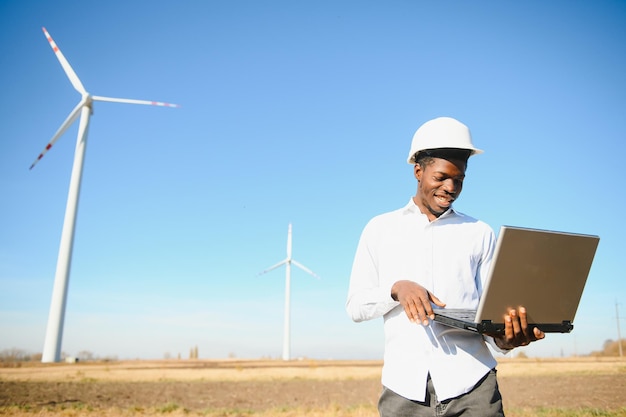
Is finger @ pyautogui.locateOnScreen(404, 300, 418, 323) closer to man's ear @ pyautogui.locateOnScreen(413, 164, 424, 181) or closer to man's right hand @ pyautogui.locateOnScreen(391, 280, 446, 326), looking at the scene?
man's right hand @ pyautogui.locateOnScreen(391, 280, 446, 326)

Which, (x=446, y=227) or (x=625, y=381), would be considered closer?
(x=446, y=227)

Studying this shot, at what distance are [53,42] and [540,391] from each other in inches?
1560

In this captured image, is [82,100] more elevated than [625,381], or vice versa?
[82,100]

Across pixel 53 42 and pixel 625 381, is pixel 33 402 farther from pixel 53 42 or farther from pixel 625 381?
pixel 53 42

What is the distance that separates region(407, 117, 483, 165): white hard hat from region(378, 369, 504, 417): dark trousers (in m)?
1.48

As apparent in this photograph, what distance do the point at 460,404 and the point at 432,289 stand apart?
2.39ft

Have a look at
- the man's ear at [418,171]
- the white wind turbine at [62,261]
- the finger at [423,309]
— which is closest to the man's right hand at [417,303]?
the finger at [423,309]

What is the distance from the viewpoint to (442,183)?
3598 millimetres

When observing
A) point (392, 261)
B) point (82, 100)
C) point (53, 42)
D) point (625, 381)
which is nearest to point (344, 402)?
point (625, 381)

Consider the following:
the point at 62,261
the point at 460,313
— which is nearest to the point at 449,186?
the point at 460,313

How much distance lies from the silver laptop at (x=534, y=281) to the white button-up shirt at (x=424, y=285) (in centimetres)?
30

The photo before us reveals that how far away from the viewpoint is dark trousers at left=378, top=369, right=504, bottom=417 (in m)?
3.02

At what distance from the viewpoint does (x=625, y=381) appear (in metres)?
10.0

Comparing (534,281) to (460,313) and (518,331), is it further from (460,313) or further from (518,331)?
(460,313)
